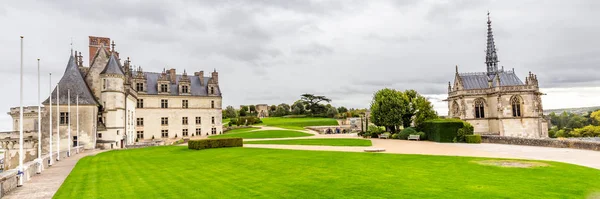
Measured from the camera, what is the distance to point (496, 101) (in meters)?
45.5

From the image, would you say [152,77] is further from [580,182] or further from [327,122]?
[580,182]

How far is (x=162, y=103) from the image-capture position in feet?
174

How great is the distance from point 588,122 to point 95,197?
104773mm

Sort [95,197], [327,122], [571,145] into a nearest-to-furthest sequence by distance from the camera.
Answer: [95,197]
[571,145]
[327,122]

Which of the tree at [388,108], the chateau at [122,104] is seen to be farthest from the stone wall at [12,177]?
the tree at [388,108]

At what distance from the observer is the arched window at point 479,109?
155 feet

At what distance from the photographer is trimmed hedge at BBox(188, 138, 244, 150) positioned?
28.4 meters

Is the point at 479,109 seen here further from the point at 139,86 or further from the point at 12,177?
the point at 12,177

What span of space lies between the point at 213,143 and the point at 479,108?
37530 millimetres

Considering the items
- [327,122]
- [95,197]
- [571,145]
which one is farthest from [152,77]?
[571,145]

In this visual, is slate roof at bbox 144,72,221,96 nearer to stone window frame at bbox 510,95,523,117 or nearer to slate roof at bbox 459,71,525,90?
slate roof at bbox 459,71,525,90

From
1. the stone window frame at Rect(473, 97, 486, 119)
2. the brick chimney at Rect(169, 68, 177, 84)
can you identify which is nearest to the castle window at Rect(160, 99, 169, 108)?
the brick chimney at Rect(169, 68, 177, 84)

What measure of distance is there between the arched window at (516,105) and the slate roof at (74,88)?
51.1 meters

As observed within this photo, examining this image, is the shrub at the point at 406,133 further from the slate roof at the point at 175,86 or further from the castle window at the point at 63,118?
the castle window at the point at 63,118
